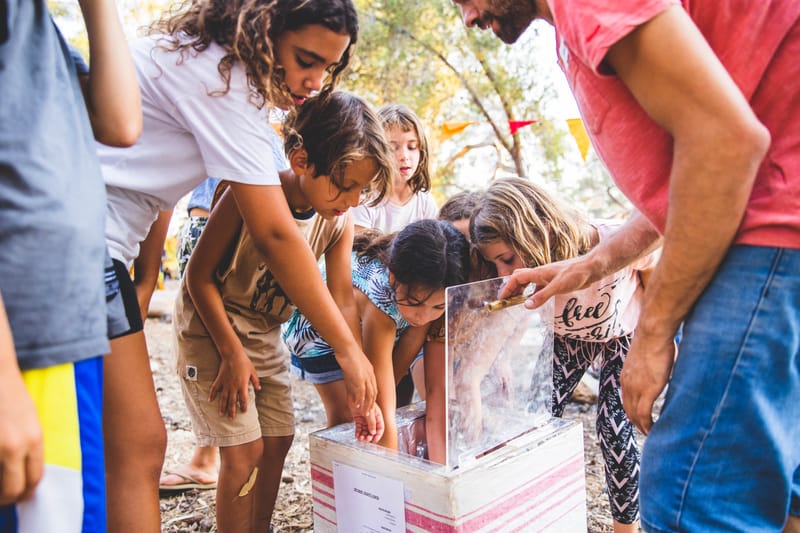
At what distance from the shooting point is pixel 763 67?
Result: 0.83 meters

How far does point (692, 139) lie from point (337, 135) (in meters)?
1.01

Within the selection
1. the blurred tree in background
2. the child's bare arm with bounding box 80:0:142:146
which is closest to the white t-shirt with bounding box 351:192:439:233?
the child's bare arm with bounding box 80:0:142:146

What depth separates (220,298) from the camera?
1.61 metres

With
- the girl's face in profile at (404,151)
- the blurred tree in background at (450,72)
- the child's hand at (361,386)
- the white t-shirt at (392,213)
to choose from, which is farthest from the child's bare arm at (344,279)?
the blurred tree in background at (450,72)

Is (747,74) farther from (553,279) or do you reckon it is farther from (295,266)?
(295,266)

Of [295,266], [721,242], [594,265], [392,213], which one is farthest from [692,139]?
[392,213]

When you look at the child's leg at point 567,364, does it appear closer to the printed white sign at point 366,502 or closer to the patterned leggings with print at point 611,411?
the patterned leggings with print at point 611,411

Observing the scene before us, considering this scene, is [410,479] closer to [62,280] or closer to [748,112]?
[62,280]

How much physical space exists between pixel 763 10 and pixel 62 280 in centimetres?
95

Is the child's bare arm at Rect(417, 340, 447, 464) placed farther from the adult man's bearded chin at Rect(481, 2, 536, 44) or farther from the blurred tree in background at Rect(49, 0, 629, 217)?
the blurred tree in background at Rect(49, 0, 629, 217)

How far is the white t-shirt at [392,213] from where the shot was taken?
2.46 m

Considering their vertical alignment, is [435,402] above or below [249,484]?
above

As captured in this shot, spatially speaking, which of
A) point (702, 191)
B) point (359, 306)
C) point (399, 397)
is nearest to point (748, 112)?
point (702, 191)

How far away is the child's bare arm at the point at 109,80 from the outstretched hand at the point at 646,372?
0.84 metres
